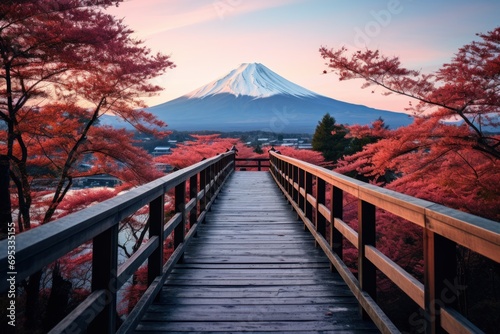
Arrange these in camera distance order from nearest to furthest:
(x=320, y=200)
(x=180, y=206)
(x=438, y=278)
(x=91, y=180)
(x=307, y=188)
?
(x=438, y=278), (x=180, y=206), (x=320, y=200), (x=307, y=188), (x=91, y=180)

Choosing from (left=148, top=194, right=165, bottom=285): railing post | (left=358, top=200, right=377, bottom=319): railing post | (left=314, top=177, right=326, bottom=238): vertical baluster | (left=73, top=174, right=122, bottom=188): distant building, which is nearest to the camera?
(left=358, top=200, right=377, bottom=319): railing post

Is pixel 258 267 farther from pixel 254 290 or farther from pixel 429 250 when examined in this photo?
pixel 429 250

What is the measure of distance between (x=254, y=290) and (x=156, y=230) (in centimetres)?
100

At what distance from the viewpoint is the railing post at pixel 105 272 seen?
68.9 inches

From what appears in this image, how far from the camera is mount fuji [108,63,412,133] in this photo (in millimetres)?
117562

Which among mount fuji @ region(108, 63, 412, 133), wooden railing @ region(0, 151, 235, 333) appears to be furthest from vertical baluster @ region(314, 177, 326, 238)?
mount fuji @ region(108, 63, 412, 133)

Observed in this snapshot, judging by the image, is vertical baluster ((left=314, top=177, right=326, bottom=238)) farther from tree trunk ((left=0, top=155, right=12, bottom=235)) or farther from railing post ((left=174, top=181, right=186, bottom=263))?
tree trunk ((left=0, top=155, right=12, bottom=235))

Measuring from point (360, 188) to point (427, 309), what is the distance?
1.01 meters

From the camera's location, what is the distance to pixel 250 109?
13738 centimetres

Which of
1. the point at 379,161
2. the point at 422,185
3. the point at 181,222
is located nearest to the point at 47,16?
the point at 181,222

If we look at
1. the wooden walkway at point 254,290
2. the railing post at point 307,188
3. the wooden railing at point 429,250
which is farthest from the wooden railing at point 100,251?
the railing post at point 307,188

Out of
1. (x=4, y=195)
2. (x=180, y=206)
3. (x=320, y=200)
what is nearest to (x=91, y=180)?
(x=4, y=195)

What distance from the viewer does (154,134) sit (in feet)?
44.8

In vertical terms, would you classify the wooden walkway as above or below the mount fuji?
below
